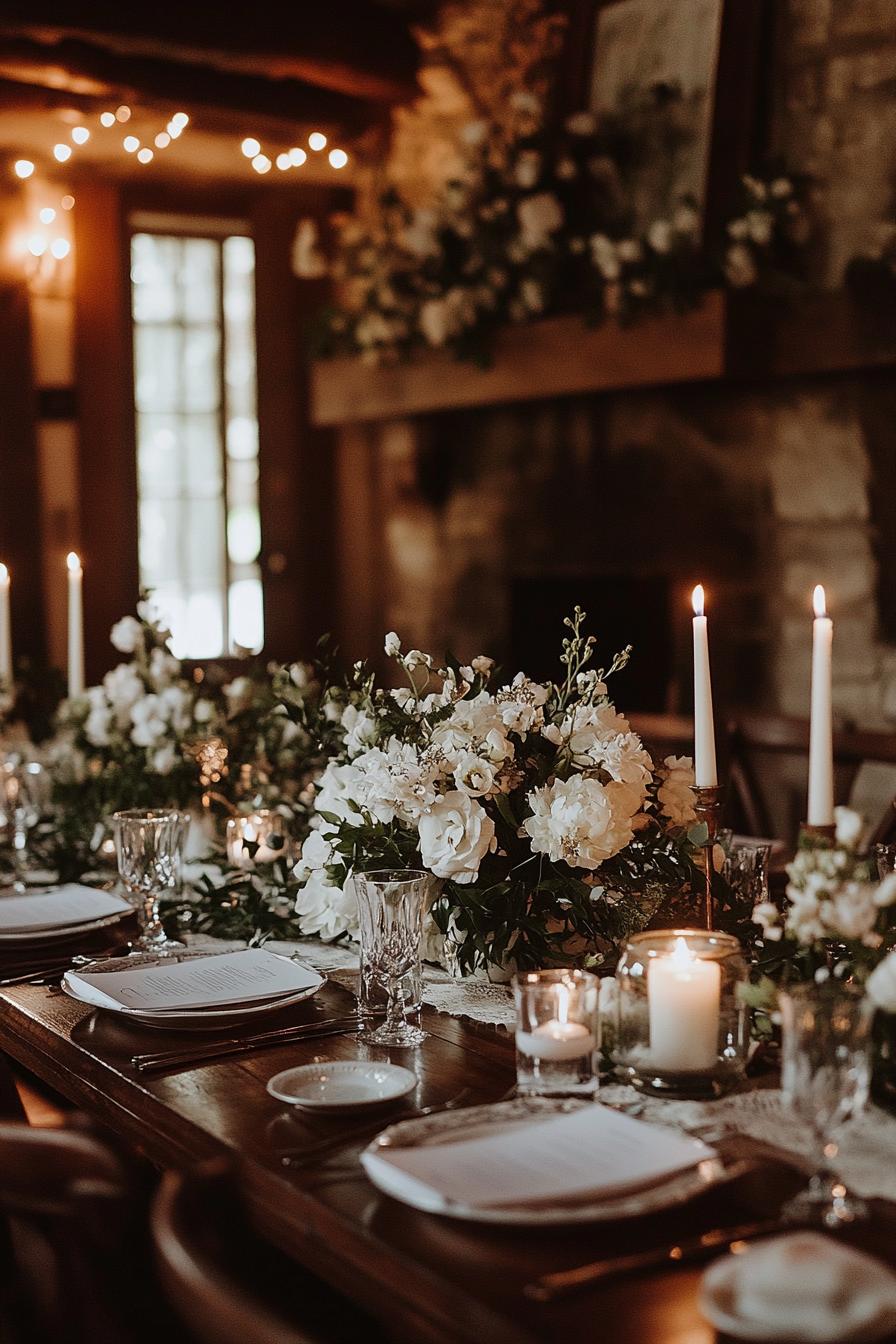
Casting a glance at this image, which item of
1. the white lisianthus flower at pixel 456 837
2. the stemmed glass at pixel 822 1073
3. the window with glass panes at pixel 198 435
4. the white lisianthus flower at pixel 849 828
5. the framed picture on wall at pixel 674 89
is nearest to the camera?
the stemmed glass at pixel 822 1073

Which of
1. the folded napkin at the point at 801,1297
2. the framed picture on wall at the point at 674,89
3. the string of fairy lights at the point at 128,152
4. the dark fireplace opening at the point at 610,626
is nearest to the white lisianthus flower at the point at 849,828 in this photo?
the folded napkin at the point at 801,1297

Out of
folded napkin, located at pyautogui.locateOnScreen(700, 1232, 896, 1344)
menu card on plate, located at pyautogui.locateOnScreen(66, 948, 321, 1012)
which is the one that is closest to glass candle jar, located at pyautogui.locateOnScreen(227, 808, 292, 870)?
menu card on plate, located at pyautogui.locateOnScreen(66, 948, 321, 1012)

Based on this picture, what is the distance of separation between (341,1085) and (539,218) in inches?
131

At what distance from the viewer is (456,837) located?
162cm

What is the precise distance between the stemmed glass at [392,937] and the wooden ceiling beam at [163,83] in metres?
3.64

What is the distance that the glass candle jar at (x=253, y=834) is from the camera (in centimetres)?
210

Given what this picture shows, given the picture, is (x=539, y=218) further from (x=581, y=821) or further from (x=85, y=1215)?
(x=85, y=1215)

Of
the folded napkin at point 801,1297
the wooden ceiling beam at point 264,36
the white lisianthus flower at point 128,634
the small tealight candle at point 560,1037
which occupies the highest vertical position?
the wooden ceiling beam at point 264,36

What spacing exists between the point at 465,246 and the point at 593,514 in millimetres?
859

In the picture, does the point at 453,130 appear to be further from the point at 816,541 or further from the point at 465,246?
the point at 816,541

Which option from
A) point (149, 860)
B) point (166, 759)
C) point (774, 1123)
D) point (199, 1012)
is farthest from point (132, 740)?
point (774, 1123)

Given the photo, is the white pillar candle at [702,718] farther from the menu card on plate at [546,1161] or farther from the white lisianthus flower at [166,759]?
the white lisianthus flower at [166,759]

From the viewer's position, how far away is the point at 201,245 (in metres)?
5.71

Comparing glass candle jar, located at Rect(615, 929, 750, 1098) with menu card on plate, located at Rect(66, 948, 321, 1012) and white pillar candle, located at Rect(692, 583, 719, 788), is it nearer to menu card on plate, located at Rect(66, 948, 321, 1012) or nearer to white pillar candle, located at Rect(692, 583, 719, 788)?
white pillar candle, located at Rect(692, 583, 719, 788)
